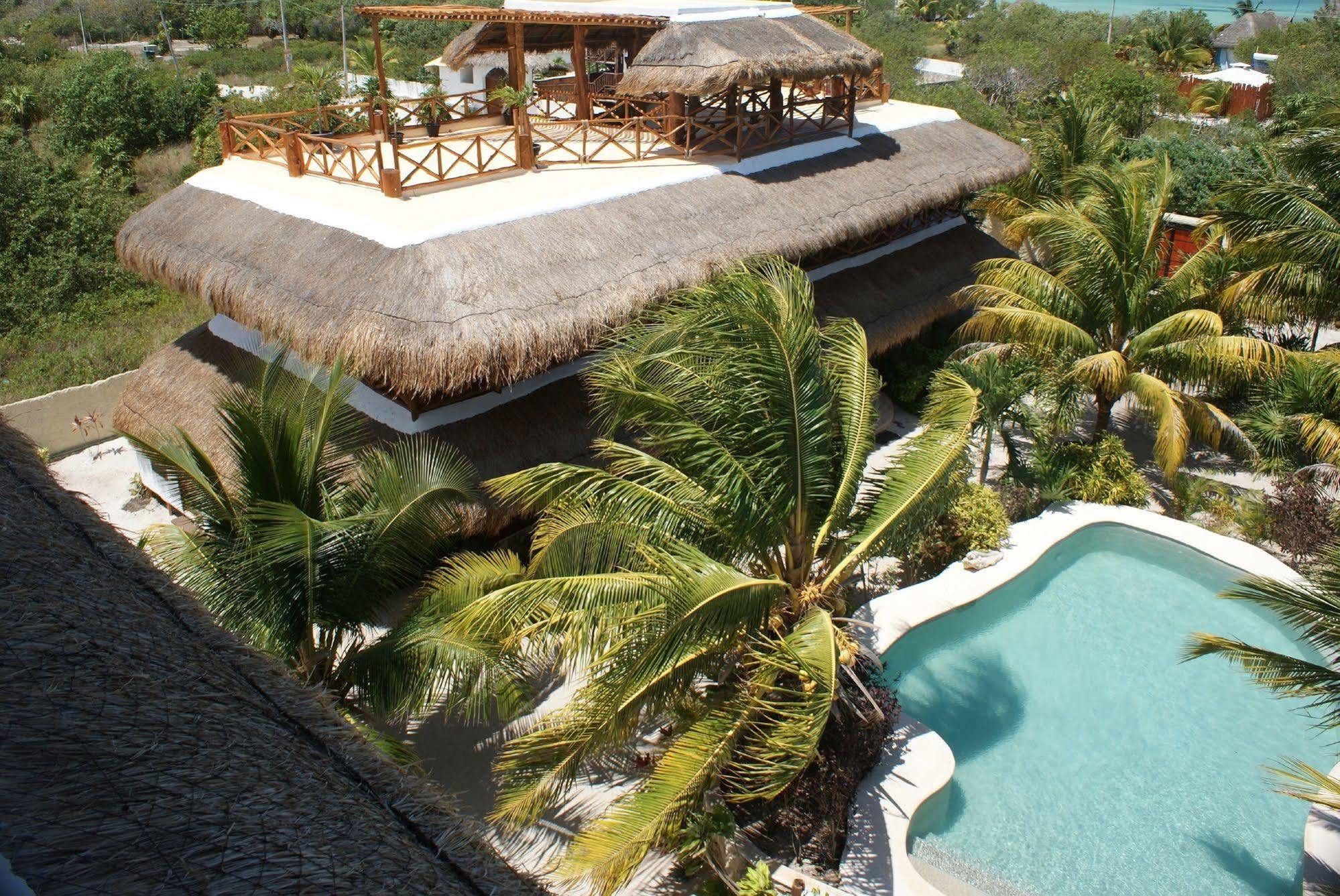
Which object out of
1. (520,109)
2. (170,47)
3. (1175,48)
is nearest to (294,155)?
(520,109)

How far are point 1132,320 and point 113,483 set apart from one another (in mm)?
13455

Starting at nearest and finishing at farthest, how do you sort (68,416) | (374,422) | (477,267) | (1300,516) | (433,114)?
1. (477,267)
2. (374,422)
3. (1300,516)
4. (433,114)
5. (68,416)

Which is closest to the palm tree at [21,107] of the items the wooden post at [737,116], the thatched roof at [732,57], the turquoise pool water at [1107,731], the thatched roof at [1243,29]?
the thatched roof at [732,57]

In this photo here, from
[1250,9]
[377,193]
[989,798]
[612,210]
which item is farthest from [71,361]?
[1250,9]

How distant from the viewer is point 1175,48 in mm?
45562

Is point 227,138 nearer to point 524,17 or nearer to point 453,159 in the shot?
point 453,159

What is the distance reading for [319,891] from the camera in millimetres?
3025

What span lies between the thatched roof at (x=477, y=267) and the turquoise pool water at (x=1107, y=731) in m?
4.54

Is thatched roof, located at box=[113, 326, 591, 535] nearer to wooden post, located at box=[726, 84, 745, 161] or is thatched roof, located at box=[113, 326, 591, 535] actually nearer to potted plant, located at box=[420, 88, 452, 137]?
wooden post, located at box=[726, 84, 745, 161]

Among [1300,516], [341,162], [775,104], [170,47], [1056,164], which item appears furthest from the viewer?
[170,47]

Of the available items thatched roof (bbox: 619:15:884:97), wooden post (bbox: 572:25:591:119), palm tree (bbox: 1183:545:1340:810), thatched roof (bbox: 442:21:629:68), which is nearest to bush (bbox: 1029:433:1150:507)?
palm tree (bbox: 1183:545:1340:810)

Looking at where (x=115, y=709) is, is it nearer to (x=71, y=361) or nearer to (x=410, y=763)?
(x=410, y=763)

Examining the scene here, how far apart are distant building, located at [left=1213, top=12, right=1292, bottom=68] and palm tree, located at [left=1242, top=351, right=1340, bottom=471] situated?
46.8 m

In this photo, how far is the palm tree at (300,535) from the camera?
21.5 feet
